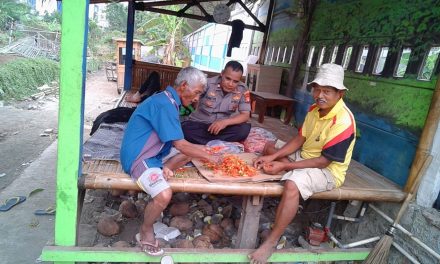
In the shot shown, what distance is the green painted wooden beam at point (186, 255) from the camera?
2.66m

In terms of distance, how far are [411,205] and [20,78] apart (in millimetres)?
15063

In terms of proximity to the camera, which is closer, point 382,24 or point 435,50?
point 435,50

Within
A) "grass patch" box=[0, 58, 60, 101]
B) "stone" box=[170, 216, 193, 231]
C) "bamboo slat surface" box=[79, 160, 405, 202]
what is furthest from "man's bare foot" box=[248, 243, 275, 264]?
"grass patch" box=[0, 58, 60, 101]

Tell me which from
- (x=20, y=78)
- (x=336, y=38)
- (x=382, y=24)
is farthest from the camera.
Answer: (x=20, y=78)

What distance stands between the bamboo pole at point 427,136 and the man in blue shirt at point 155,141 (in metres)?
2.08

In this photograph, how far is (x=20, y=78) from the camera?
1352 cm

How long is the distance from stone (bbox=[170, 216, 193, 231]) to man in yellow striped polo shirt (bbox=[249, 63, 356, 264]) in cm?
115

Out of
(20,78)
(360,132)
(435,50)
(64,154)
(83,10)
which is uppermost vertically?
(435,50)

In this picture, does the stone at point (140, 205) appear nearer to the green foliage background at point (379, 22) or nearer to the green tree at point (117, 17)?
the green foliage background at point (379, 22)

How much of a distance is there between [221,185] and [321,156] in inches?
37.5

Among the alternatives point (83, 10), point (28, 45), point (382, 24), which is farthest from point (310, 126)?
point (28, 45)

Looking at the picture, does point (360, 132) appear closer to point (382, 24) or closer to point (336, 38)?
point (382, 24)

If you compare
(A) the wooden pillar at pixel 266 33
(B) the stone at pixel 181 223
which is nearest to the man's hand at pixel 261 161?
(B) the stone at pixel 181 223

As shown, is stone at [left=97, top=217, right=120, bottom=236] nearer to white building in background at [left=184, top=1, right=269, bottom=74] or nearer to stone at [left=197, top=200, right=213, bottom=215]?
stone at [left=197, top=200, right=213, bottom=215]
